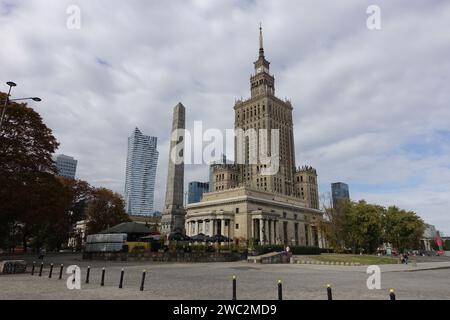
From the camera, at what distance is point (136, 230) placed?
139ft

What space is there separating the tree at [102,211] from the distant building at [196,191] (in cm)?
11928

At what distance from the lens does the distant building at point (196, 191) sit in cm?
19325

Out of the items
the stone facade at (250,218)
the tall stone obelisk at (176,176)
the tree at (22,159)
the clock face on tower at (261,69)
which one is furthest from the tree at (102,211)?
the clock face on tower at (261,69)

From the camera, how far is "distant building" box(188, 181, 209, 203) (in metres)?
193

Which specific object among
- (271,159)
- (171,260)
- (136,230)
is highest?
(271,159)

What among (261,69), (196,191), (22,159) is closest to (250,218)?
(22,159)

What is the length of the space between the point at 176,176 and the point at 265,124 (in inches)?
3219

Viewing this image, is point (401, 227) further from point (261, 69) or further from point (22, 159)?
point (261, 69)

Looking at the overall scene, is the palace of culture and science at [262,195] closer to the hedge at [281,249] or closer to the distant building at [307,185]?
the distant building at [307,185]

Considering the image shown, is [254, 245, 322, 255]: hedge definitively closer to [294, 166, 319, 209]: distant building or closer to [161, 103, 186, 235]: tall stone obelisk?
[161, 103, 186, 235]: tall stone obelisk

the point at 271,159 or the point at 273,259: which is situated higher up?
the point at 271,159
